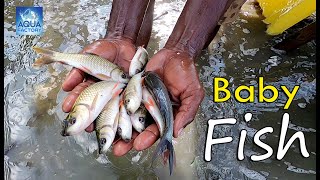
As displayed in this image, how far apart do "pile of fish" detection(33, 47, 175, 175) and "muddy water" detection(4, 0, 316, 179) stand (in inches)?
20.8

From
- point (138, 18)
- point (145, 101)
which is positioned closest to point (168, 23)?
point (138, 18)

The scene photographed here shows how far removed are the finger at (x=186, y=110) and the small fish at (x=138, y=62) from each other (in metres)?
0.32

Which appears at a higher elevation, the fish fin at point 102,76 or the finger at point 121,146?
the fish fin at point 102,76

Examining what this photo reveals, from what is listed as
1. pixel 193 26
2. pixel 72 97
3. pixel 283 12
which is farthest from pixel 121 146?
pixel 283 12

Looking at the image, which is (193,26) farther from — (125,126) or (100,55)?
(125,126)

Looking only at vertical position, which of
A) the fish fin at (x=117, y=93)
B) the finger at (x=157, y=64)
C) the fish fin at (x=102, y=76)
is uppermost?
the finger at (x=157, y=64)

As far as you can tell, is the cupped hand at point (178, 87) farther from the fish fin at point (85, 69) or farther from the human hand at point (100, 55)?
the fish fin at point (85, 69)

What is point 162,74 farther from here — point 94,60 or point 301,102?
point 301,102

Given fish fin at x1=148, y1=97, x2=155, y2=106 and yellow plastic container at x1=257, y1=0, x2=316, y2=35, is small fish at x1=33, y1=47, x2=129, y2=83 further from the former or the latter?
yellow plastic container at x1=257, y1=0, x2=316, y2=35

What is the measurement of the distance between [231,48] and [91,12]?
1113mm

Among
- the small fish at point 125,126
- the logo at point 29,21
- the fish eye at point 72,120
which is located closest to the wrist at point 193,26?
the small fish at point 125,126

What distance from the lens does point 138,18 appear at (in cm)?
297

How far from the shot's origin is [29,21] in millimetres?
3598

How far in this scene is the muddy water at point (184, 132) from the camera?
9.18ft
